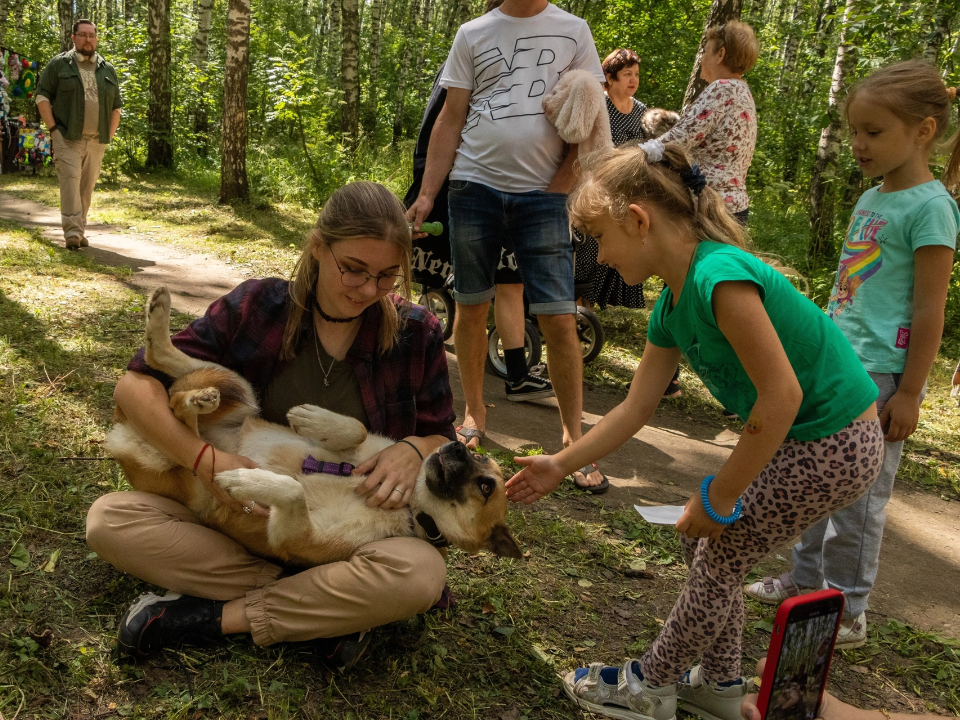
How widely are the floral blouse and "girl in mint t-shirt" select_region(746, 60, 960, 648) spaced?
5.20 ft

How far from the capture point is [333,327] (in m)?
2.57

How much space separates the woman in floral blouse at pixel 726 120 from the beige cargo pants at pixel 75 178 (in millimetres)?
6183

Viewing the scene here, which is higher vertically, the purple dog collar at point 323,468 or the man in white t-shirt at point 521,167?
the man in white t-shirt at point 521,167

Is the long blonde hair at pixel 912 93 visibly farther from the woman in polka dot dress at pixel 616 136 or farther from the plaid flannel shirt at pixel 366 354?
the woman in polka dot dress at pixel 616 136

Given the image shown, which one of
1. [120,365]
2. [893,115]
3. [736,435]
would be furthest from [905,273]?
[120,365]

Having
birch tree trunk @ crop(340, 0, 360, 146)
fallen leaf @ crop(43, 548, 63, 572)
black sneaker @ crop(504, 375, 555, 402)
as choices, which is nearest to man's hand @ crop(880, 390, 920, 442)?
black sneaker @ crop(504, 375, 555, 402)

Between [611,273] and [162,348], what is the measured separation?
155 inches

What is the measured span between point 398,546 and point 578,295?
3707 mm

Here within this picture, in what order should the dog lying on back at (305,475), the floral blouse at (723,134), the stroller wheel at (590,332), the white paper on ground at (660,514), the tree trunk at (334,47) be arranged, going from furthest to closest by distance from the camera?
the tree trunk at (334,47)
the stroller wheel at (590,332)
the floral blouse at (723,134)
the white paper on ground at (660,514)
the dog lying on back at (305,475)

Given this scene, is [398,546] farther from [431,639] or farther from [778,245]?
[778,245]

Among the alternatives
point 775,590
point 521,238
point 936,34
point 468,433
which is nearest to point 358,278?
point 521,238

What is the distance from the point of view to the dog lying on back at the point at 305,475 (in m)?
2.37

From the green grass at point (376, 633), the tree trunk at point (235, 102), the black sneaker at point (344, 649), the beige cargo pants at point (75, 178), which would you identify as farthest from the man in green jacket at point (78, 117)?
the black sneaker at point (344, 649)

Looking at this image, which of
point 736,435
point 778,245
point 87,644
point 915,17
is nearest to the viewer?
point 87,644
